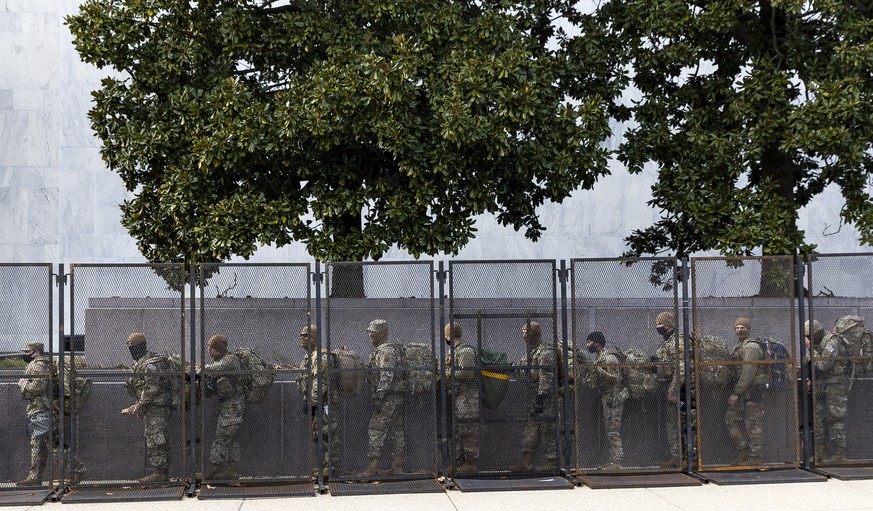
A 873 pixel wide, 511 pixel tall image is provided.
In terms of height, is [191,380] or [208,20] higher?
[208,20]

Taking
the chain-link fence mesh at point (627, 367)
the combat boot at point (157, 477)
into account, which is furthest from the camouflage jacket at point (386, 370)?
the combat boot at point (157, 477)

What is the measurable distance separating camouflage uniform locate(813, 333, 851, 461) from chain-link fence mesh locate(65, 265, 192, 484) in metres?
7.03

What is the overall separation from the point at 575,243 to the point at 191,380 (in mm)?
13462

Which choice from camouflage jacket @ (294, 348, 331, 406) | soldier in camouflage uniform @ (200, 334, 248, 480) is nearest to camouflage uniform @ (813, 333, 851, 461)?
camouflage jacket @ (294, 348, 331, 406)

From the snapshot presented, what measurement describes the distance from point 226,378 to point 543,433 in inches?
138

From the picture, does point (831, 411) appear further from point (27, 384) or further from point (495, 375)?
point (27, 384)

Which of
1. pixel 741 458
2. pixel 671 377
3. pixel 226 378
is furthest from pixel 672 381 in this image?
pixel 226 378

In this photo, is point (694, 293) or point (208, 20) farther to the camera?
point (208, 20)

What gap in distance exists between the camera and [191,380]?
9.99 metres

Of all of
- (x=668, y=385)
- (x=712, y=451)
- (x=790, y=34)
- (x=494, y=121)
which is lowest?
(x=712, y=451)

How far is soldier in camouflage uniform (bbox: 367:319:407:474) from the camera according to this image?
33.7ft

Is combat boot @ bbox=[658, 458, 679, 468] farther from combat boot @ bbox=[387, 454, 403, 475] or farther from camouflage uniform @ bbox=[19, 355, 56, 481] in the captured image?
camouflage uniform @ bbox=[19, 355, 56, 481]

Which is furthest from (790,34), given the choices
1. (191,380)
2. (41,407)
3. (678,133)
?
(41,407)

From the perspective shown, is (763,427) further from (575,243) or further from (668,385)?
(575,243)
